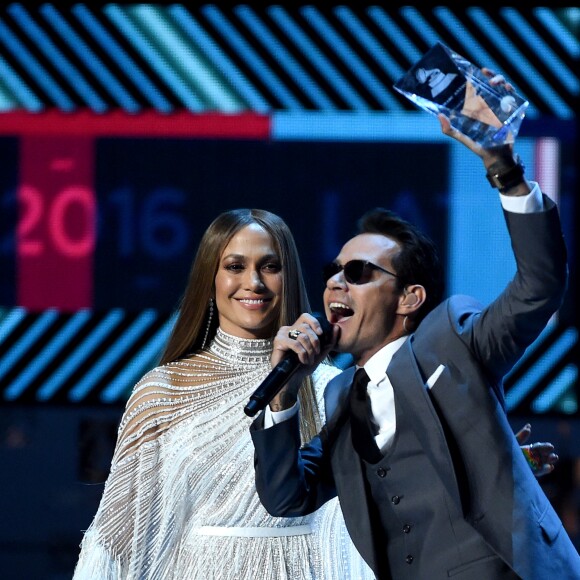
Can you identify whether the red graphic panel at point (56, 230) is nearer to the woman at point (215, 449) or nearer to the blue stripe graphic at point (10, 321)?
the blue stripe graphic at point (10, 321)

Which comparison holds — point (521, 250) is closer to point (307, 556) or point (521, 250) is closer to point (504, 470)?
point (504, 470)

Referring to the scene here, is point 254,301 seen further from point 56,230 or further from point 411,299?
point 56,230

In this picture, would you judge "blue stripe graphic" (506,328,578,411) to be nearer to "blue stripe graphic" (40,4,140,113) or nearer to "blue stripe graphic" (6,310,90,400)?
"blue stripe graphic" (6,310,90,400)

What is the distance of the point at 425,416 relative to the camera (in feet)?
7.08

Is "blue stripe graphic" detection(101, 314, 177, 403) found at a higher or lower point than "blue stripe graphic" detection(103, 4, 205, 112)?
Result: lower

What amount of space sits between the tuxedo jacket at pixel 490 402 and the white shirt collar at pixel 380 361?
0.14 metres

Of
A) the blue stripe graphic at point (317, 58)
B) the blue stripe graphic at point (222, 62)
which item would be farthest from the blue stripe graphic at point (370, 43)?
the blue stripe graphic at point (222, 62)

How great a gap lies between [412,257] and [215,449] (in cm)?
108

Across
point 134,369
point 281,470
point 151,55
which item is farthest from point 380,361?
point 151,55

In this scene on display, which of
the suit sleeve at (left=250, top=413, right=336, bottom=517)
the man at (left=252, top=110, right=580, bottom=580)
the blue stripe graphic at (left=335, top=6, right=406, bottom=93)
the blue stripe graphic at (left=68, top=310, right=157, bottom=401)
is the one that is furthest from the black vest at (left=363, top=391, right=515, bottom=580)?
the blue stripe graphic at (left=335, top=6, right=406, bottom=93)

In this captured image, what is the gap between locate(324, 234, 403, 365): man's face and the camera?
2420 mm

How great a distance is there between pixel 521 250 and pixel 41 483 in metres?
3.44

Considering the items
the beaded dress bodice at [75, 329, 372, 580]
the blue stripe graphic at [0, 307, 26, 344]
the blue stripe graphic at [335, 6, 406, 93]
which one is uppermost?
the blue stripe graphic at [335, 6, 406, 93]

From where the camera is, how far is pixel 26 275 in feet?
16.3
